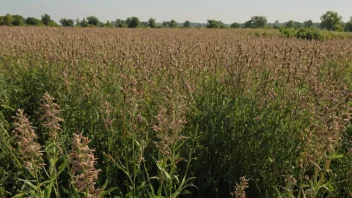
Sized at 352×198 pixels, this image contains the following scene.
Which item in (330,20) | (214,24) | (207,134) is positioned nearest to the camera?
(207,134)

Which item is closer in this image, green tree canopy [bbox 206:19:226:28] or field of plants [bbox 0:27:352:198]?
field of plants [bbox 0:27:352:198]

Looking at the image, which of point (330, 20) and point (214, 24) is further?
point (330, 20)

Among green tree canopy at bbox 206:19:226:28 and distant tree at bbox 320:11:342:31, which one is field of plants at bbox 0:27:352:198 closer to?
green tree canopy at bbox 206:19:226:28

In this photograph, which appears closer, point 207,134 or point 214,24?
point 207,134

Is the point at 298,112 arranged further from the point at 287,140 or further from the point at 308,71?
the point at 308,71

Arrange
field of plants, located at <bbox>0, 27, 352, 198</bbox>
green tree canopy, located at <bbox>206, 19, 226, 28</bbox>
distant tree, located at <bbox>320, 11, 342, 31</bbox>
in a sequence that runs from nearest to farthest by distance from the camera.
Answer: field of plants, located at <bbox>0, 27, 352, 198</bbox>, green tree canopy, located at <bbox>206, 19, 226, 28</bbox>, distant tree, located at <bbox>320, 11, 342, 31</bbox>

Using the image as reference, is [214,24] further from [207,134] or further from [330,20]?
[207,134]

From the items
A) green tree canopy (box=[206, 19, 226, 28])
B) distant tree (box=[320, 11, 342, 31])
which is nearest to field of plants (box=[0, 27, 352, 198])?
green tree canopy (box=[206, 19, 226, 28])

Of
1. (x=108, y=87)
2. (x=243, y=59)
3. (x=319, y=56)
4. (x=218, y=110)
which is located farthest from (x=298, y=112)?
(x=108, y=87)

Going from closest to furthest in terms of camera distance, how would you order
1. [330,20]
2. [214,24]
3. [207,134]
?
1. [207,134]
2. [214,24]
3. [330,20]

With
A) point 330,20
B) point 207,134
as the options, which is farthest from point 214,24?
point 207,134

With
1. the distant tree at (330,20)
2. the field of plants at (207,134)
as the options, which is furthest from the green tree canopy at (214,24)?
the field of plants at (207,134)

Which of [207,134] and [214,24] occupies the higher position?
[214,24]

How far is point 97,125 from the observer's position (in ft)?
9.60
